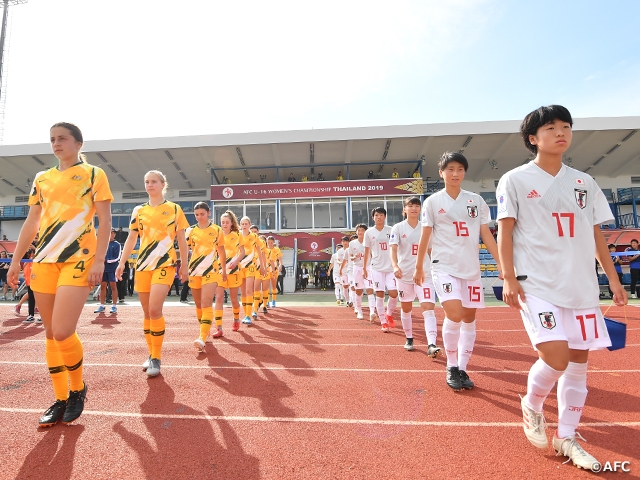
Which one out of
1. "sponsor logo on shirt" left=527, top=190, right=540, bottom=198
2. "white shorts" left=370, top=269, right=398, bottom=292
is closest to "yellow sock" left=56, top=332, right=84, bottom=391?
"sponsor logo on shirt" left=527, top=190, right=540, bottom=198

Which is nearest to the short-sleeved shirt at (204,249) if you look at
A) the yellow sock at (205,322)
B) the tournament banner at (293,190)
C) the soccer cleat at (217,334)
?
the yellow sock at (205,322)

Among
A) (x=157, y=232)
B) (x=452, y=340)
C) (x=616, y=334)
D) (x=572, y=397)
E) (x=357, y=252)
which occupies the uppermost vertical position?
(x=357, y=252)

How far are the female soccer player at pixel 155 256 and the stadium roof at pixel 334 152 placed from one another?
22630 mm

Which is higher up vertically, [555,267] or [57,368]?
[555,267]

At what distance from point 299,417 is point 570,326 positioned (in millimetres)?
2029

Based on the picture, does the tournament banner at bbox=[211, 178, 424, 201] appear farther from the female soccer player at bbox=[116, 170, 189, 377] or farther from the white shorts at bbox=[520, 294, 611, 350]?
the white shorts at bbox=[520, 294, 611, 350]

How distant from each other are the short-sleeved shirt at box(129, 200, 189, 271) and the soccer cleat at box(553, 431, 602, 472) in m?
3.89

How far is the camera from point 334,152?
27.6 m

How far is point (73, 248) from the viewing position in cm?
279

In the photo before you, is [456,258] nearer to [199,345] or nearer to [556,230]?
[556,230]

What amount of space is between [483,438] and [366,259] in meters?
4.48

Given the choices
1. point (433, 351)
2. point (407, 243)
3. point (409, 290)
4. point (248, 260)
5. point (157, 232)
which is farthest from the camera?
point (248, 260)

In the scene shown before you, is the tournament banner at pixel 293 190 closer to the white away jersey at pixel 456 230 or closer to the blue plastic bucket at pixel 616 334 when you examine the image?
the white away jersey at pixel 456 230

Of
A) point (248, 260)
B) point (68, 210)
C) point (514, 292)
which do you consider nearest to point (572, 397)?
point (514, 292)
